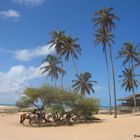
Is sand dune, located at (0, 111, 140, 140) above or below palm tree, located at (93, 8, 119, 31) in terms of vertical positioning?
below

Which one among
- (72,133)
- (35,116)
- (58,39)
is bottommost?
(72,133)

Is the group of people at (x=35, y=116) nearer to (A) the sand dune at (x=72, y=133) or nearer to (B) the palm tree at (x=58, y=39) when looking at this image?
(A) the sand dune at (x=72, y=133)

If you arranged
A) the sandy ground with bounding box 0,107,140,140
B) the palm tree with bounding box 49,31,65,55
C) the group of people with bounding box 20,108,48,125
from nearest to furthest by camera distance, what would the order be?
the sandy ground with bounding box 0,107,140,140 < the group of people with bounding box 20,108,48,125 < the palm tree with bounding box 49,31,65,55

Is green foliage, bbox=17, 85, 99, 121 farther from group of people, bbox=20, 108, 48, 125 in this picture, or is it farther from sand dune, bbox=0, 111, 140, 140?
sand dune, bbox=0, 111, 140, 140

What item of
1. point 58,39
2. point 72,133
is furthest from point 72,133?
point 58,39

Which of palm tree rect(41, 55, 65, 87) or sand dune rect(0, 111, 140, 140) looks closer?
sand dune rect(0, 111, 140, 140)

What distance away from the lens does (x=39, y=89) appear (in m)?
37.0

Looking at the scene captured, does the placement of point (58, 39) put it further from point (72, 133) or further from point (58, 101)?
point (72, 133)

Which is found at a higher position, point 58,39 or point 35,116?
point 58,39

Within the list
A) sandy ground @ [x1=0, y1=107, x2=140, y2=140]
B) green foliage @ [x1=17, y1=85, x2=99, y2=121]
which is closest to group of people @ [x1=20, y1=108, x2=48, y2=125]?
green foliage @ [x1=17, y1=85, x2=99, y2=121]

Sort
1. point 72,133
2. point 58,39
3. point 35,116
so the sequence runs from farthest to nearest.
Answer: point 58,39, point 35,116, point 72,133

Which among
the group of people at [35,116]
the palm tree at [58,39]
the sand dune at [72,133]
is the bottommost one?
the sand dune at [72,133]

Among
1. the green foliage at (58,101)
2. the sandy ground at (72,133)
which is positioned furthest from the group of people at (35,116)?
the sandy ground at (72,133)

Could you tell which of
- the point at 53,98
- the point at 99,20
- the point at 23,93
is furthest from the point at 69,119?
the point at 99,20
